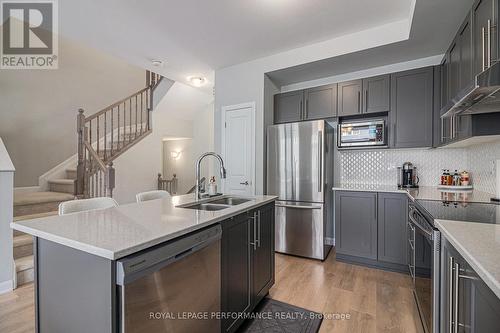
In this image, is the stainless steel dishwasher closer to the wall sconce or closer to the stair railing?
the stair railing

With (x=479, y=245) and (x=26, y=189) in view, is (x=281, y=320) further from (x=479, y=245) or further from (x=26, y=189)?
(x=26, y=189)

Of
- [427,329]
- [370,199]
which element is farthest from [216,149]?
[427,329]

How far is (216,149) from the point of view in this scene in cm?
401

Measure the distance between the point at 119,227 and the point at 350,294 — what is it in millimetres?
2164

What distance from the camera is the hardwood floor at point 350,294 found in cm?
183

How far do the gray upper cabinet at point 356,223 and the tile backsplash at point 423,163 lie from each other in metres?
0.60

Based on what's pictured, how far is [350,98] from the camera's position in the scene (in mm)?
3156

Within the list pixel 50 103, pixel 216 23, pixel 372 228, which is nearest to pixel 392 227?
pixel 372 228

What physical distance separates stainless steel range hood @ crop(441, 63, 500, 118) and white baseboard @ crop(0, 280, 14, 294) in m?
3.89

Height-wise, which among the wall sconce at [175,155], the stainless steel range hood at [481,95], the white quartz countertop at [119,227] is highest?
the stainless steel range hood at [481,95]

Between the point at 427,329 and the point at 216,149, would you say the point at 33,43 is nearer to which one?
the point at 216,149
